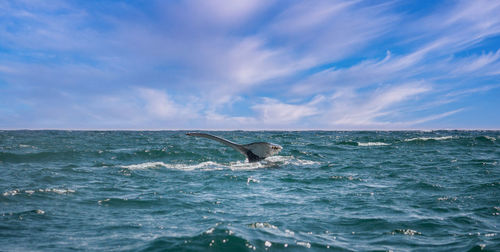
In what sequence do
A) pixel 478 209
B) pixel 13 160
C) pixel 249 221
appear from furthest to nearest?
1. pixel 13 160
2. pixel 478 209
3. pixel 249 221

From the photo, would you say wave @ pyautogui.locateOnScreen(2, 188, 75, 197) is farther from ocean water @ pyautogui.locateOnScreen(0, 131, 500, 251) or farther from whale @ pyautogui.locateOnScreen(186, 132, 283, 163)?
whale @ pyautogui.locateOnScreen(186, 132, 283, 163)

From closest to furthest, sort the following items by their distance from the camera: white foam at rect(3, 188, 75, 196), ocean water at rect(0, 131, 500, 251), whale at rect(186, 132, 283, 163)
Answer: ocean water at rect(0, 131, 500, 251), white foam at rect(3, 188, 75, 196), whale at rect(186, 132, 283, 163)

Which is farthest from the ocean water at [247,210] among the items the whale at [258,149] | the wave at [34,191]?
the whale at [258,149]

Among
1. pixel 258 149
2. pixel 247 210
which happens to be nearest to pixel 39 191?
pixel 247 210

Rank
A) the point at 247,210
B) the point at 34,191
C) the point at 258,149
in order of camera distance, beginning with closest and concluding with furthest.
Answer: the point at 247,210 < the point at 34,191 < the point at 258,149

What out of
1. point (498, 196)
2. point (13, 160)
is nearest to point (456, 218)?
point (498, 196)

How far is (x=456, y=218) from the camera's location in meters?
7.84

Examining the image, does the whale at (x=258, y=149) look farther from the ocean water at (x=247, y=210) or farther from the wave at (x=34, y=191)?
the wave at (x=34, y=191)

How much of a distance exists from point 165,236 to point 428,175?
12.6 m

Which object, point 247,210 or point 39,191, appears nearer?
point 247,210

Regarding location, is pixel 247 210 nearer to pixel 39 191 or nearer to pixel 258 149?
pixel 39 191

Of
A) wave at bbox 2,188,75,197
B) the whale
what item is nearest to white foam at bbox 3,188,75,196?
wave at bbox 2,188,75,197

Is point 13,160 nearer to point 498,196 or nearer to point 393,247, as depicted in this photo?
point 393,247

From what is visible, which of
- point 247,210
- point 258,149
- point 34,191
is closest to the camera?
point 247,210
